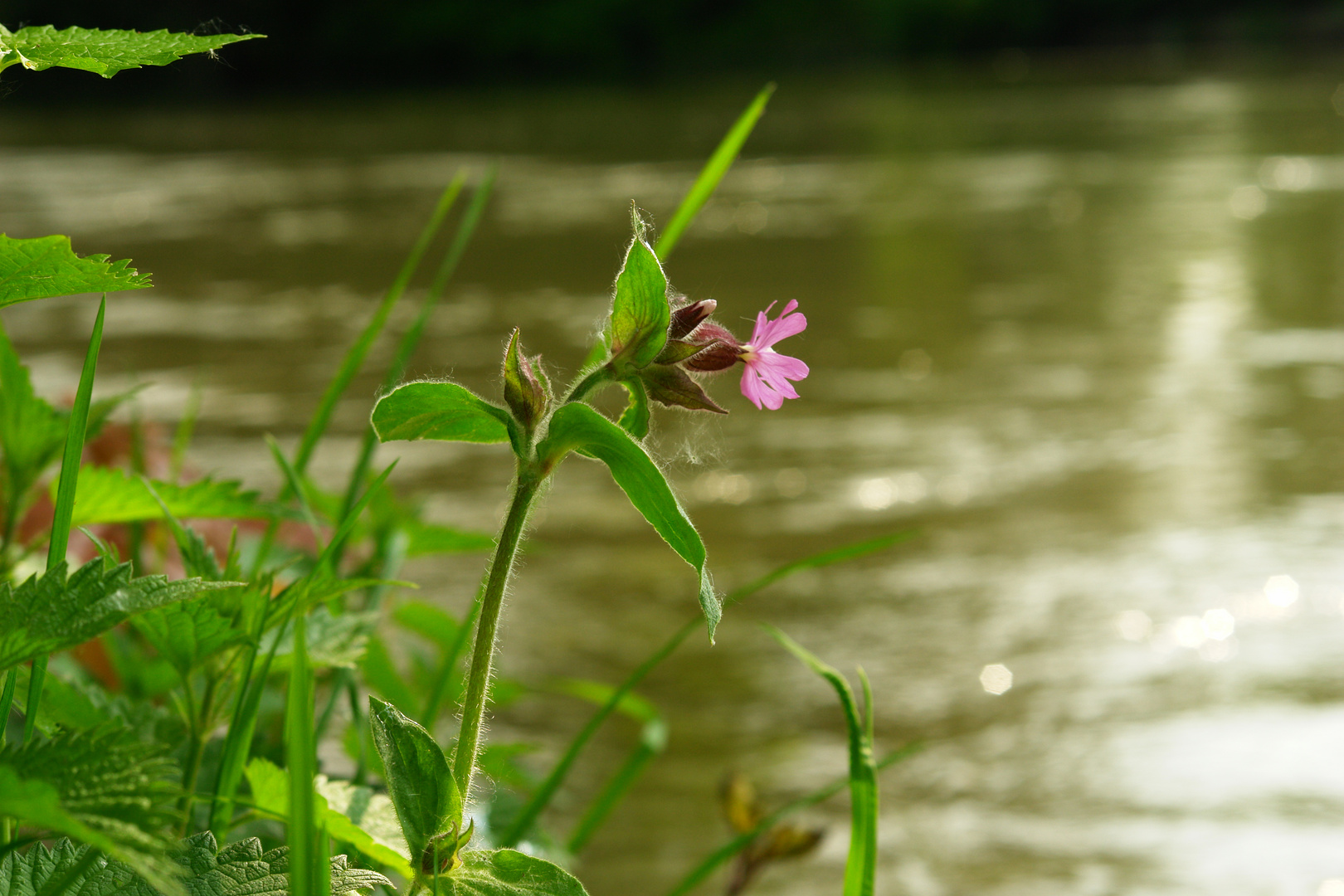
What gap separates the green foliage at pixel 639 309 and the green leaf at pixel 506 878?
15 centimetres

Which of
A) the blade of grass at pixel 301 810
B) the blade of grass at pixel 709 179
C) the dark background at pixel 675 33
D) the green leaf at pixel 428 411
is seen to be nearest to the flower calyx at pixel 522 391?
the green leaf at pixel 428 411

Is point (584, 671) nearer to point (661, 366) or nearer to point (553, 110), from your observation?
point (661, 366)

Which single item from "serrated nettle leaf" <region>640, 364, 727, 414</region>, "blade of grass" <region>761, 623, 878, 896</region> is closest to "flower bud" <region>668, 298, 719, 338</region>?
"serrated nettle leaf" <region>640, 364, 727, 414</region>

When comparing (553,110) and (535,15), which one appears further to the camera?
(535,15)

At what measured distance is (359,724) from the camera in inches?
25.6

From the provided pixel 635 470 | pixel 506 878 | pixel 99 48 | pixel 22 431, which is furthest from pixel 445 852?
pixel 22 431

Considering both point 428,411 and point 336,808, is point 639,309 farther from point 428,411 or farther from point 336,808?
point 336,808

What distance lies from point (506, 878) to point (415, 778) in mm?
41

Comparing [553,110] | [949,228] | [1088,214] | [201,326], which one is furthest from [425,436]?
[553,110]

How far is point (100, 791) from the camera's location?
0.30m

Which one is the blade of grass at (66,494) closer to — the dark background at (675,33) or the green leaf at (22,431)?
the green leaf at (22,431)

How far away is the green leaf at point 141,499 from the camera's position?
22.0 inches

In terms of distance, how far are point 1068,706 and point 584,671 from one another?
572 millimetres

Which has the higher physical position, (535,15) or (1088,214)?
(535,15)
